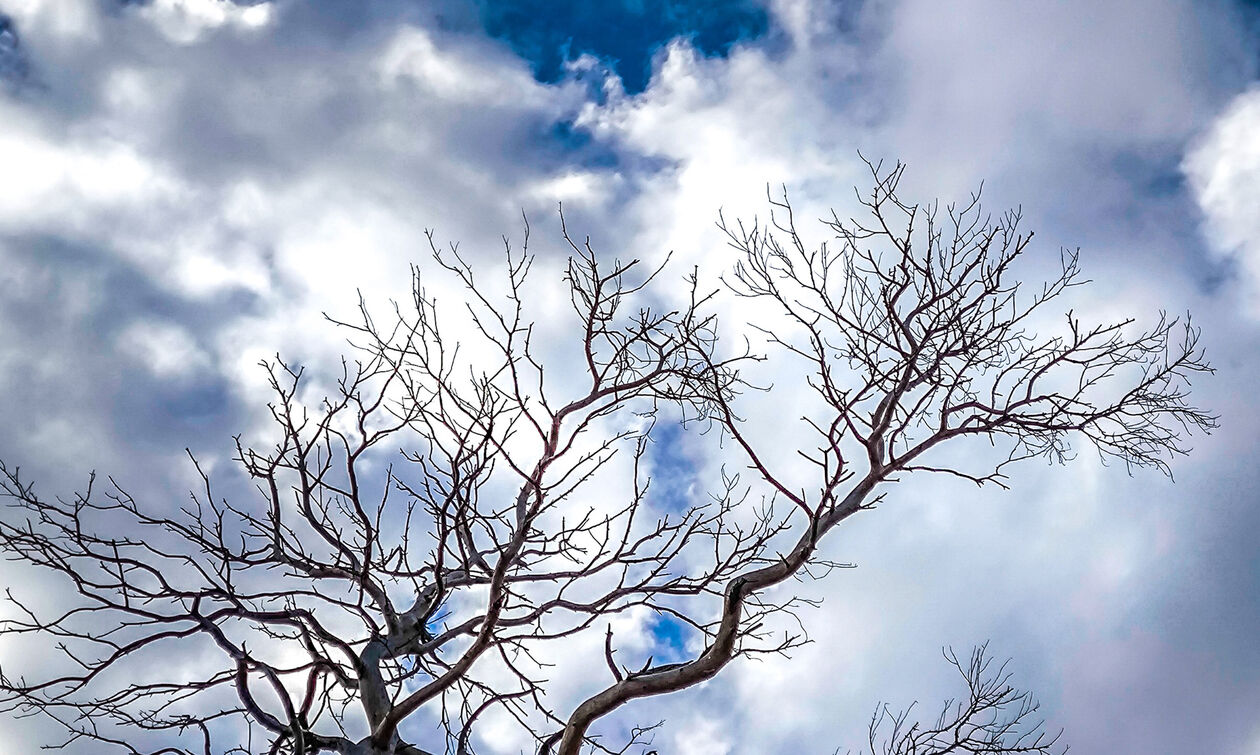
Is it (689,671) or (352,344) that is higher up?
(352,344)

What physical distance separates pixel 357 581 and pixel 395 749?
3.42ft

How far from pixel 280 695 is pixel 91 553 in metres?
1.43

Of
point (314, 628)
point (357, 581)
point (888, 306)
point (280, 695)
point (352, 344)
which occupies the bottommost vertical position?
point (280, 695)

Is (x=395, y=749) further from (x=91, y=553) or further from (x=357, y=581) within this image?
(x=91, y=553)

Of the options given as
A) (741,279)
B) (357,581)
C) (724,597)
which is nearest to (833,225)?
(741,279)

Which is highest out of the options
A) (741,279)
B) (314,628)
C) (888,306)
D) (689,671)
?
(741,279)

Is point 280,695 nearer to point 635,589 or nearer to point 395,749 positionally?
point 395,749

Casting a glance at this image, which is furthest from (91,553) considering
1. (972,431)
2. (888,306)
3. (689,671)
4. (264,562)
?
(972,431)

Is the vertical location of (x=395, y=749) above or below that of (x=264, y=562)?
below

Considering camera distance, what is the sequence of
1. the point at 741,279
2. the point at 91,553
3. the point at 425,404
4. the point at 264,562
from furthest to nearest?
1. the point at 741,279
2. the point at 264,562
3. the point at 91,553
4. the point at 425,404

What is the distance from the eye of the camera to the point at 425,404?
4379 mm

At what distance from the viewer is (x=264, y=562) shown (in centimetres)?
507

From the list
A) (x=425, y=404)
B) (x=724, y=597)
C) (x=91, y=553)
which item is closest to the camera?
(x=724, y=597)

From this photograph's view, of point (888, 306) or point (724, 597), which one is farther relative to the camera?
point (888, 306)
